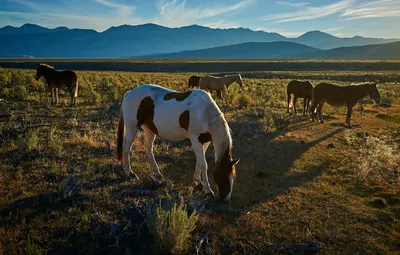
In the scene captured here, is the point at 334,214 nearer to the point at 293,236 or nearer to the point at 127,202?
the point at 293,236

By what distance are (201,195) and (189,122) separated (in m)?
1.53

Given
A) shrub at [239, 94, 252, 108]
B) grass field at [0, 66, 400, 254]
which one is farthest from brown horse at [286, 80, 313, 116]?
grass field at [0, 66, 400, 254]

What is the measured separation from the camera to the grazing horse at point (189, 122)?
5246mm

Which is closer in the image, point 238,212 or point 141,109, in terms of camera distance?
point 238,212

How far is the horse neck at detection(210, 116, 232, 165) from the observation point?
205 inches

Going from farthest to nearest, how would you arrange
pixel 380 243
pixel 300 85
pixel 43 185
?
1. pixel 300 85
2. pixel 43 185
3. pixel 380 243

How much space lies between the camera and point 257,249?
415 centimetres

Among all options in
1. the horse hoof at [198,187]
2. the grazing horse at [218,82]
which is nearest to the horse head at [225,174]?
the horse hoof at [198,187]

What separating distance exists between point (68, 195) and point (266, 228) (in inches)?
142

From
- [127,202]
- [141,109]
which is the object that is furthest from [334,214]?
[141,109]

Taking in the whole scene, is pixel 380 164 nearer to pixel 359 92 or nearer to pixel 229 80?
pixel 359 92

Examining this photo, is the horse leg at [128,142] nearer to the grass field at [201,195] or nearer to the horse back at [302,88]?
the grass field at [201,195]

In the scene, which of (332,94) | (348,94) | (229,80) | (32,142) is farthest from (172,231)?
(229,80)

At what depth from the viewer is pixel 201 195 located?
5.59m
